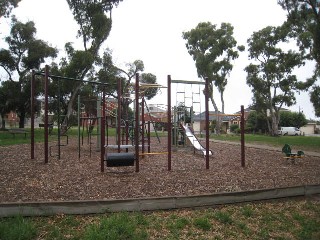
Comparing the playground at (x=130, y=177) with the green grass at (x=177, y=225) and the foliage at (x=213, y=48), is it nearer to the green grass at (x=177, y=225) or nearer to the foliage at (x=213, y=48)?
the green grass at (x=177, y=225)

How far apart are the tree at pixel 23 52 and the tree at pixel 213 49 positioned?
60.5 feet

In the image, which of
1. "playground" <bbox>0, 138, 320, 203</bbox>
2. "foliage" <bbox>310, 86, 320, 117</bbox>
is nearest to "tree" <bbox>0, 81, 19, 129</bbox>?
"playground" <bbox>0, 138, 320, 203</bbox>

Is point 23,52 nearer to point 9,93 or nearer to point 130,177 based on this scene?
point 9,93

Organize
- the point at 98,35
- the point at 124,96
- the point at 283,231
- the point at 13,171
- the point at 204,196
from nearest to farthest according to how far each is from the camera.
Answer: the point at 283,231
the point at 204,196
the point at 13,171
the point at 124,96
the point at 98,35

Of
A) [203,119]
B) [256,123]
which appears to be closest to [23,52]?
[203,119]

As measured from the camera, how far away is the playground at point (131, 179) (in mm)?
5848

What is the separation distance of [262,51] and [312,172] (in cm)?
3362

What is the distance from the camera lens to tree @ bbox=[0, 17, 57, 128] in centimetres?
3091

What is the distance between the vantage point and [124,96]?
43.5ft

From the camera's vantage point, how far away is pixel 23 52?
104ft

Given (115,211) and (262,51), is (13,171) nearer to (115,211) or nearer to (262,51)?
(115,211)

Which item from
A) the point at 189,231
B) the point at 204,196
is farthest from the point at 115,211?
the point at 204,196

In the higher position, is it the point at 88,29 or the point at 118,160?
the point at 88,29

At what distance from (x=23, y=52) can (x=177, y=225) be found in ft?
105
